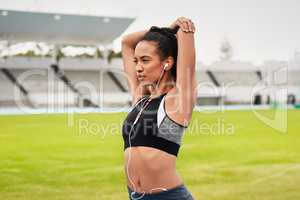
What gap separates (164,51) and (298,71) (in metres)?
33.1

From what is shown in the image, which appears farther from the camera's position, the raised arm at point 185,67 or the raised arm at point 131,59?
the raised arm at point 131,59

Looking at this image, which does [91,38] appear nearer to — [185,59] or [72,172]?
[72,172]

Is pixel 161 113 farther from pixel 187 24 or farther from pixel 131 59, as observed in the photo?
pixel 131 59

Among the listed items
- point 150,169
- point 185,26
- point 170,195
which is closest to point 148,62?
point 185,26

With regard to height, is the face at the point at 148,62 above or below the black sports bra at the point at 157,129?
above

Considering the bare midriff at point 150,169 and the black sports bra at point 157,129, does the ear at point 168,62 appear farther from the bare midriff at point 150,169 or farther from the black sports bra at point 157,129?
the bare midriff at point 150,169

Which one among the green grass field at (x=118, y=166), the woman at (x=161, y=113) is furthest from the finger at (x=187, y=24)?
the green grass field at (x=118, y=166)

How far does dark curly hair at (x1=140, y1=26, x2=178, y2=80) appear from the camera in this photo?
6.49ft

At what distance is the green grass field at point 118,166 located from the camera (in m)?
5.16

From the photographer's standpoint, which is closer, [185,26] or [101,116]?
[185,26]

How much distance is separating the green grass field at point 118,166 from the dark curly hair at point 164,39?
3.14m

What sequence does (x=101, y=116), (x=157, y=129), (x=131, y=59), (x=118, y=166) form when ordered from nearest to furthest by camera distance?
(x=157, y=129)
(x=131, y=59)
(x=118, y=166)
(x=101, y=116)

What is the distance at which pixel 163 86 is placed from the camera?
79.4 inches

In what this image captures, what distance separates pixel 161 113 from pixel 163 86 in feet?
0.43
